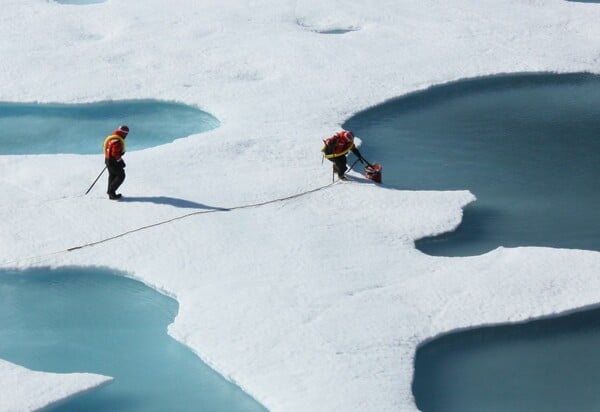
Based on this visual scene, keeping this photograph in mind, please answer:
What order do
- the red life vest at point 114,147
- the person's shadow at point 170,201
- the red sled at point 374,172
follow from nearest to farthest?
the red life vest at point 114,147 < the person's shadow at point 170,201 < the red sled at point 374,172

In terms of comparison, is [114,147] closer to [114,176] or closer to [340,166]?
[114,176]

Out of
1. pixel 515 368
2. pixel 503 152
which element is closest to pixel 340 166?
pixel 503 152

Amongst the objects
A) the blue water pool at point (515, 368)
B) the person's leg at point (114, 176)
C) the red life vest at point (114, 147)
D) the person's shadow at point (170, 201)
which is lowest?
the blue water pool at point (515, 368)

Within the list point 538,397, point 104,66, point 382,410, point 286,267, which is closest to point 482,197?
point 286,267

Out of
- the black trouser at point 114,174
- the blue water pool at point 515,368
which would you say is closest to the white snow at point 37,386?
the blue water pool at point 515,368

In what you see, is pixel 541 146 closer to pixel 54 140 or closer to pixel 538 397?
pixel 538 397

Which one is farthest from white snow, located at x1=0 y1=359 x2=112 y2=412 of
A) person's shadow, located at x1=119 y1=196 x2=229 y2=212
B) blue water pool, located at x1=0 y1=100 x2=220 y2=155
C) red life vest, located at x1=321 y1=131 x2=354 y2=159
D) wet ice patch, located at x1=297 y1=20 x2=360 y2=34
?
wet ice patch, located at x1=297 y1=20 x2=360 y2=34

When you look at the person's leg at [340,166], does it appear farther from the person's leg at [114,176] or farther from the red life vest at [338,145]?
the person's leg at [114,176]
